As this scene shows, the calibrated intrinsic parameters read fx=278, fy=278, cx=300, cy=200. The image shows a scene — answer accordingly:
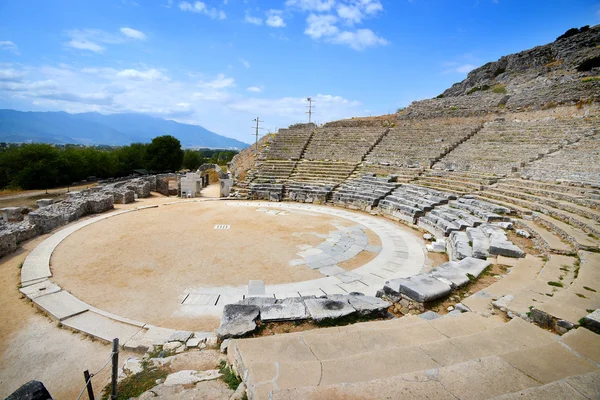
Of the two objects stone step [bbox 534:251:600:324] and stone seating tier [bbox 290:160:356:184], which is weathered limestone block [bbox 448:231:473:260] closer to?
stone step [bbox 534:251:600:324]

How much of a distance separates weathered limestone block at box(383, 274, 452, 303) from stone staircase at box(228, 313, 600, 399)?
4.00 feet

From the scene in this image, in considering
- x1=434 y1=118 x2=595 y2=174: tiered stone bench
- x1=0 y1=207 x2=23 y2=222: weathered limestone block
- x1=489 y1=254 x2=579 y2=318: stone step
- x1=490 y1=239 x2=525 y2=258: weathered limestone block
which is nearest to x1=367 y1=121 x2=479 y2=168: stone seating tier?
x1=434 y1=118 x2=595 y2=174: tiered stone bench

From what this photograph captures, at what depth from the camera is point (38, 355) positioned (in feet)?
14.9

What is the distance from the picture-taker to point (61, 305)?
5.83 meters

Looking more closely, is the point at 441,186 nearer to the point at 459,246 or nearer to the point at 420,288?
the point at 459,246

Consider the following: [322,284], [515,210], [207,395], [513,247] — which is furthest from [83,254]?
[515,210]

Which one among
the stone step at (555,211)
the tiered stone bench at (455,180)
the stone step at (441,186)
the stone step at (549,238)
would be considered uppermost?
the tiered stone bench at (455,180)

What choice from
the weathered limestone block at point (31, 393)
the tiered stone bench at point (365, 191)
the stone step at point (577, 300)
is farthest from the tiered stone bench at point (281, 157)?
the weathered limestone block at point (31, 393)

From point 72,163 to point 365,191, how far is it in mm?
33609

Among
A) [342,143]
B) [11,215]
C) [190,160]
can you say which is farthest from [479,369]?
[190,160]

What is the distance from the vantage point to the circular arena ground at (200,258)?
6216mm

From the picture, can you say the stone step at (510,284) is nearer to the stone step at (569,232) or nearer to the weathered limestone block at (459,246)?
the weathered limestone block at (459,246)

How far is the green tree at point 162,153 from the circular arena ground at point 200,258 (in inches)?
1199

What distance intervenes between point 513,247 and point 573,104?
686 inches
